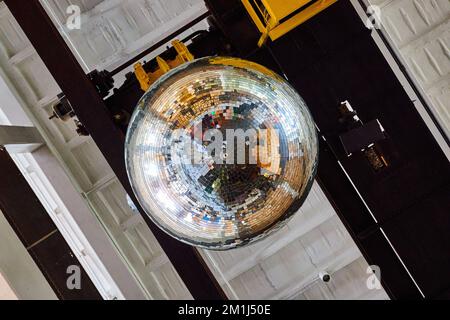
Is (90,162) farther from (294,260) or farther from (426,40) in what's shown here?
(426,40)

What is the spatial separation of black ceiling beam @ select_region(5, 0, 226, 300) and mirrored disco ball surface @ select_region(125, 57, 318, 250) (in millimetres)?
350

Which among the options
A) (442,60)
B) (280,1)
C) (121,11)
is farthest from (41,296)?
(442,60)

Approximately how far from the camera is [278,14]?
1147mm

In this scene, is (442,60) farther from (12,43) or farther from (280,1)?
(12,43)

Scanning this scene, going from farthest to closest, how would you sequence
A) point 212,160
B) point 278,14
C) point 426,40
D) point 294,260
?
point 294,260
point 426,40
point 278,14
point 212,160

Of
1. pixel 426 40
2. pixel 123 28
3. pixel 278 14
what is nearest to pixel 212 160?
pixel 278 14

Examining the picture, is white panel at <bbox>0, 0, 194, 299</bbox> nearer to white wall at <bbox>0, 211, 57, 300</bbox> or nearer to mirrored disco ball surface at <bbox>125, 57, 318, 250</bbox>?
white wall at <bbox>0, 211, 57, 300</bbox>

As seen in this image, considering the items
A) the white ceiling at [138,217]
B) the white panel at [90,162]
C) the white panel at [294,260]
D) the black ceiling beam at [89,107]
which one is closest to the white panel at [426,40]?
the white ceiling at [138,217]

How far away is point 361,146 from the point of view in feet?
4.23

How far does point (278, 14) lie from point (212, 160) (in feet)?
1.72

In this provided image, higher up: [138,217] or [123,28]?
[123,28]

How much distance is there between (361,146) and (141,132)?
2.22 feet

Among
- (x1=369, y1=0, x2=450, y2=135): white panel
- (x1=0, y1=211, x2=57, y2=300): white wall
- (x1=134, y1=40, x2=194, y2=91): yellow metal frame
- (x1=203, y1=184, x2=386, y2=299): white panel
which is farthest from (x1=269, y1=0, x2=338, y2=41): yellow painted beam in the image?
(x1=0, y1=211, x2=57, y2=300): white wall
